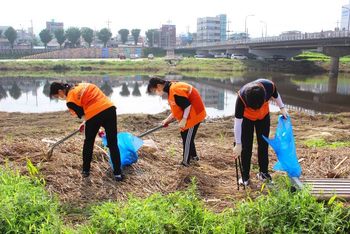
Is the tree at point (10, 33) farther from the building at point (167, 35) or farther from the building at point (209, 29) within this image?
the building at point (209, 29)

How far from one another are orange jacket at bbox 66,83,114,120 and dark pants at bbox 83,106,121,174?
0.07 meters

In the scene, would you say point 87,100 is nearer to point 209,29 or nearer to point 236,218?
point 236,218

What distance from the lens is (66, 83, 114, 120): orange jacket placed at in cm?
471

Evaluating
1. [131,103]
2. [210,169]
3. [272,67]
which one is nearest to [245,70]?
[272,67]

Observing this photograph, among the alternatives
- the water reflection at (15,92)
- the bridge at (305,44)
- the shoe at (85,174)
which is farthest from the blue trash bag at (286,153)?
the bridge at (305,44)

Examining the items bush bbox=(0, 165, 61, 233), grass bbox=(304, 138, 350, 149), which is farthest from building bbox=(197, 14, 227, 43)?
bush bbox=(0, 165, 61, 233)

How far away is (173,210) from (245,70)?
43969mm

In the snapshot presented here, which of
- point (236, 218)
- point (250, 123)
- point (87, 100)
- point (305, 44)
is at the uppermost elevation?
point (305, 44)

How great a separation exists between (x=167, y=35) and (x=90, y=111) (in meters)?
108

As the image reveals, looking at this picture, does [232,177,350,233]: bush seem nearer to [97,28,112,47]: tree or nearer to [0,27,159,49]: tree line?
[0,27,159,49]: tree line

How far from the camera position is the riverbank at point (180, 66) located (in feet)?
148

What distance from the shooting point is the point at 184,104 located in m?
5.13

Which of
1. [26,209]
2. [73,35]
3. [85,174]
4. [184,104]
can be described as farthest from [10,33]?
[26,209]

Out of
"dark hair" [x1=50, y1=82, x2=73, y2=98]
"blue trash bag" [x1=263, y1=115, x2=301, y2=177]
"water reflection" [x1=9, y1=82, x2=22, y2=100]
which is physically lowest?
"water reflection" [x1=9, y1=82, x2=22, y2=100]
